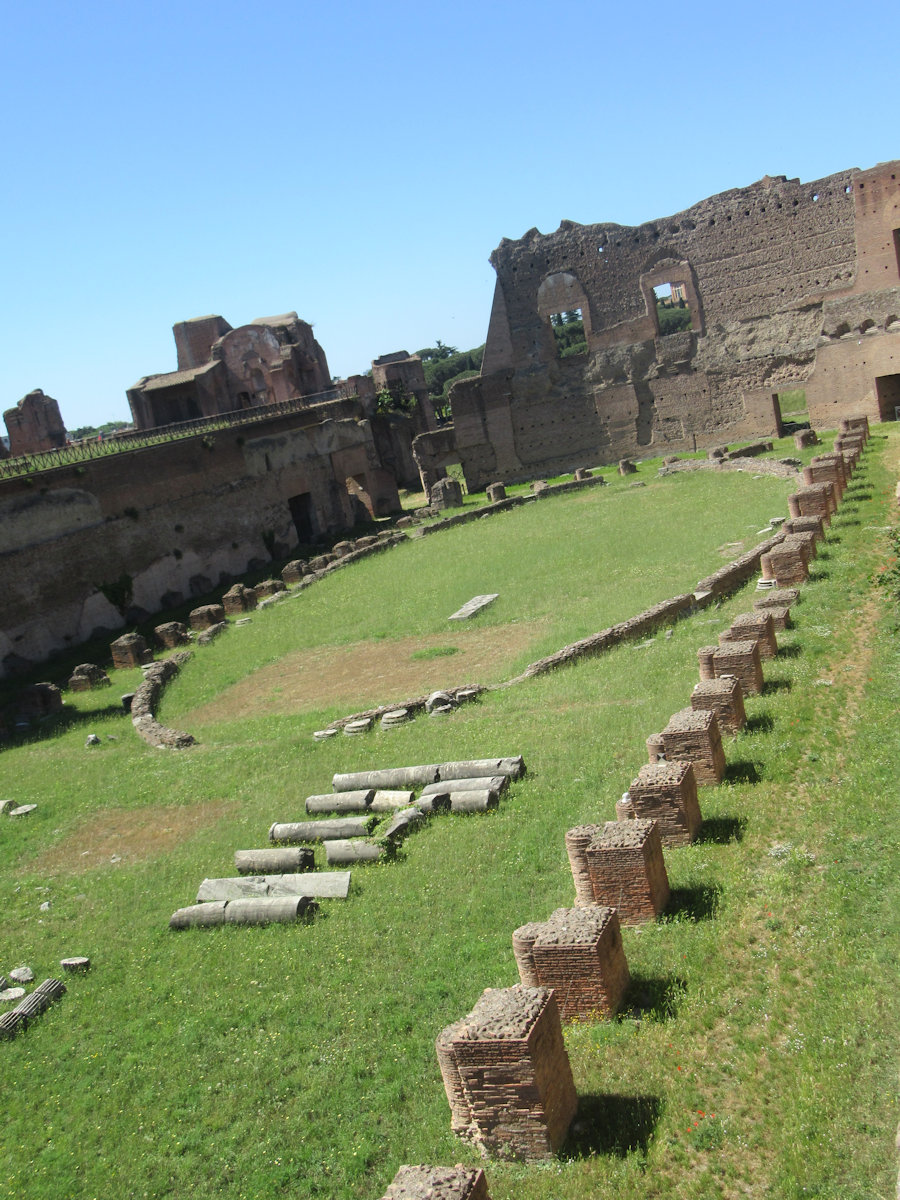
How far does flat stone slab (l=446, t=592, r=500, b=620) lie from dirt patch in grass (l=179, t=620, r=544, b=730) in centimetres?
58

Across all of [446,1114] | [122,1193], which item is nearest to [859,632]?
[446,1114]

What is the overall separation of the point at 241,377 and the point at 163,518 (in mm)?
14647

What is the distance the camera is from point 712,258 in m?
32.6

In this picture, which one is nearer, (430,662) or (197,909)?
(197,909)

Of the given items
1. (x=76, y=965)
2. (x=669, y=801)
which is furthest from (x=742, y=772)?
(x=76, y=965)

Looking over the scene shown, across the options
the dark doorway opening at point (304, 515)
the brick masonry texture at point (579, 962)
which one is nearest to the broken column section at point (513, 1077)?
the brick masonry texture at point (579, 962)

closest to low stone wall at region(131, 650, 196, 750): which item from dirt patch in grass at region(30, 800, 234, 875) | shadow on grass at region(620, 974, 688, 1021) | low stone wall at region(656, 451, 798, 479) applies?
dirt patch in grass at region(30, 800, 234, 875)

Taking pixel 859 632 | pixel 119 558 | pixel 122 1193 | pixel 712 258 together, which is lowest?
pixel 122 1193

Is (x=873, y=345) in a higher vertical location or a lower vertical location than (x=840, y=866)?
higher

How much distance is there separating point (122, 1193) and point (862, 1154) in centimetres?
335

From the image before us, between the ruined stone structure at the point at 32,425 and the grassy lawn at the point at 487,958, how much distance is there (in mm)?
27037

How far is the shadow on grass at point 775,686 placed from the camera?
30.3ft

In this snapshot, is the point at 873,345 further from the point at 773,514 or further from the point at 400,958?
the point at 400,958

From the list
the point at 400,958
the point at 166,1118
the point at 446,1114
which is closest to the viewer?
the point at 446,1114
